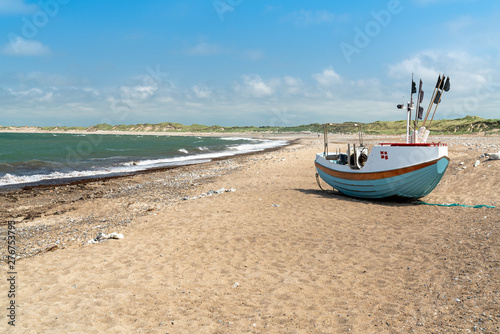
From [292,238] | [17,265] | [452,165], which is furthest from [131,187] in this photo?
[452,165]

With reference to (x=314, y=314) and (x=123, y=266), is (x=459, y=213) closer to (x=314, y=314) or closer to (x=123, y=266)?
(x=314, y=314)

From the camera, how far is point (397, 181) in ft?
43.1

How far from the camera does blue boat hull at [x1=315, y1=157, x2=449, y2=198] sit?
41.2ft

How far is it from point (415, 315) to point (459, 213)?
7.93 metres

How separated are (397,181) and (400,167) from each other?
2.03 feet

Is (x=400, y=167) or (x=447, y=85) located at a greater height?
(x=447, y=85)

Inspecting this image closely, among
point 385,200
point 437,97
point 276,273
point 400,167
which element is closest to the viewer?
point 276,273

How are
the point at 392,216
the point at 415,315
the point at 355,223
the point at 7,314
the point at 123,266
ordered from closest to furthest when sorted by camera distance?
the point at 415,315 → the point at 7,314 → the point at 123,266 → the point at 355,223 → the point at 392,216

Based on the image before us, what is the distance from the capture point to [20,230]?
41.7ft

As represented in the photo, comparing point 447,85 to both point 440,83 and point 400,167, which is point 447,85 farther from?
point 400,167

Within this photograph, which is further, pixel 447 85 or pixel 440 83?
pixel 440 83

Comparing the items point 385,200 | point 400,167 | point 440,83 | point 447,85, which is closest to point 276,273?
point 400,167

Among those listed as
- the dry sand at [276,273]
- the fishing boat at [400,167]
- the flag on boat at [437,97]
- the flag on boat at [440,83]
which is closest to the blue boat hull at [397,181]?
the fishing boat at [400,167]

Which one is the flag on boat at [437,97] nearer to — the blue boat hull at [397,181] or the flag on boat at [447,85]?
the flag on boat at [447,85]
